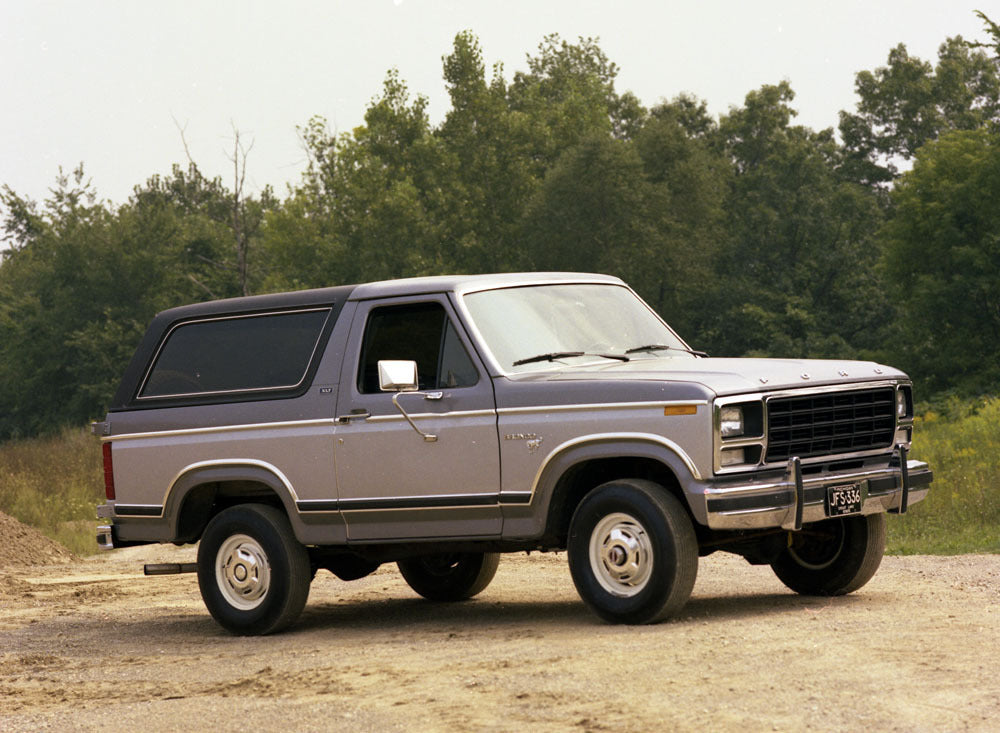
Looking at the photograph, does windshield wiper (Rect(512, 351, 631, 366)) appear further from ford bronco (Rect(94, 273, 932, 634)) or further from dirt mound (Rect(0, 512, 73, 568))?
Result: dirt mound (Rect(0, 512, 73, 568))

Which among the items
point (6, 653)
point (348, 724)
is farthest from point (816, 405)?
point (6, 653)

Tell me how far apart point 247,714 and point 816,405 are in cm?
379

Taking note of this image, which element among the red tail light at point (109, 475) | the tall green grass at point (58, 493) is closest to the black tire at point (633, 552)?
the red tail light at point (109, 475)

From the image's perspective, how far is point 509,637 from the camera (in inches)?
334

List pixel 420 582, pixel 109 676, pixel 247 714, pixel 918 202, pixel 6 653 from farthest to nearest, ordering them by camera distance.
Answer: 1. pixel 918 202
2. pixel 420 582
3. pixel 6 653
4. pixel 109 676
5. pixel 247 714

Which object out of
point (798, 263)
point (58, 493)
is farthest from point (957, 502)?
point (798, 263)

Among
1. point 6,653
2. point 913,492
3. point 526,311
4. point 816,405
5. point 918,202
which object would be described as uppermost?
point 918,202

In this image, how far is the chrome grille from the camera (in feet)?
27.2

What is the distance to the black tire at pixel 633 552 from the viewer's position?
8.02 meters

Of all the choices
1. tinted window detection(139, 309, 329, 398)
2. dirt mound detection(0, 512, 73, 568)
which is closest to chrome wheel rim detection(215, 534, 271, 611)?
tinted window detection(139, 309, 329, 398)

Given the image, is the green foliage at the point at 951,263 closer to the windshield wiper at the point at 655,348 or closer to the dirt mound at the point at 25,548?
the dirt mound at the point at 25,548

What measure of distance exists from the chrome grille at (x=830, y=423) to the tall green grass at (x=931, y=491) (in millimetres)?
4454

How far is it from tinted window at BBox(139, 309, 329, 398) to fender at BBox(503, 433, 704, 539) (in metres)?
1.91

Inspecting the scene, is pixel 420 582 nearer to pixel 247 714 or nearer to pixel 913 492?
pixel 913 492
